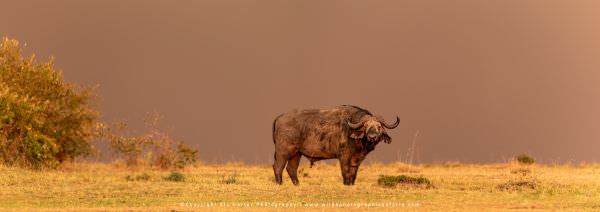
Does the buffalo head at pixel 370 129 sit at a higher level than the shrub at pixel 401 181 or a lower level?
higher

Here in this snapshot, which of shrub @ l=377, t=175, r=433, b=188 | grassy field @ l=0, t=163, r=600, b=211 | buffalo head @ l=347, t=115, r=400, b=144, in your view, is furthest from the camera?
shrub @ l=377, t=175, r=433, b=188

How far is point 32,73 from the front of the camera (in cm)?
3584

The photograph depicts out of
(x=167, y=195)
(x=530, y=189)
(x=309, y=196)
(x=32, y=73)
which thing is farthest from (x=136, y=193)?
(x=32, y=73)

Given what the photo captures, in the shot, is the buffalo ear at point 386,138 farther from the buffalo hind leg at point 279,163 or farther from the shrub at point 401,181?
the buffalo hind leg at point 279,163

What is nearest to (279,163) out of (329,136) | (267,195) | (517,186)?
(329,136)

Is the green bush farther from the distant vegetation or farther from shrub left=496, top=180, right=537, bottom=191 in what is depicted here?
shrub left=496, top=180, right=537, bottom=191

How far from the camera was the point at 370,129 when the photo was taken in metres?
24.2

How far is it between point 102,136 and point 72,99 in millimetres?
2217

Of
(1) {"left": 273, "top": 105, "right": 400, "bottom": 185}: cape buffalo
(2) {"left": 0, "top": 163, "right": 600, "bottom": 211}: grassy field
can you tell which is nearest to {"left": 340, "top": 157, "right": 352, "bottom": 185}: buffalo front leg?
(1) {"left": 273, "top": 105, "right": 400, "bottom": 185}: cape buffalo

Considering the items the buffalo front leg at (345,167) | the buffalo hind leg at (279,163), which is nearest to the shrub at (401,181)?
the buffalo front leg at (345,167)

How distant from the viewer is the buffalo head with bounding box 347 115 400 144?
79.3ft

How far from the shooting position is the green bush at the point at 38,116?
34.2 m

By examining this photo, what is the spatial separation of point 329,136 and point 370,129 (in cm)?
137

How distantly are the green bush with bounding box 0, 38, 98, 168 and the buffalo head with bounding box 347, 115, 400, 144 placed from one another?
1417cm
